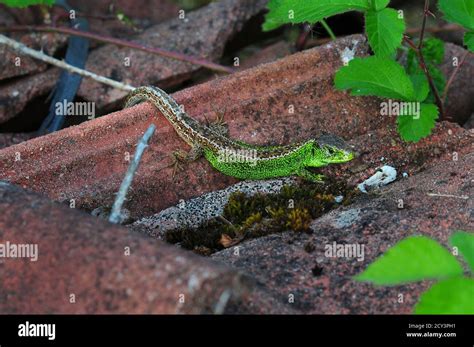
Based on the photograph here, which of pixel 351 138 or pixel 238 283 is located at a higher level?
pixel 351 138

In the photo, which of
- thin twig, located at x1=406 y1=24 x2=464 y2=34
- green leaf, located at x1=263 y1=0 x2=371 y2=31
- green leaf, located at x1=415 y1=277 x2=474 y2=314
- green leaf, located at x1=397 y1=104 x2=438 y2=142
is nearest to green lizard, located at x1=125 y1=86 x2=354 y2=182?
green leaf, located at x1=397 y1=104 x2=438 y2=142

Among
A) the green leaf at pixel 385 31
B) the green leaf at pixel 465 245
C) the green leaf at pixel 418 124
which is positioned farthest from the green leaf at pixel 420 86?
the green leaf at pixel 465 245

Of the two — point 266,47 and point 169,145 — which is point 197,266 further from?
point 266,47

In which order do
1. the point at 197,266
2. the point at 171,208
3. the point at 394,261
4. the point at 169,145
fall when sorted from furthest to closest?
the point at 169,145 < the point at 171,208 < the point at 197,266 < the point at 394,261

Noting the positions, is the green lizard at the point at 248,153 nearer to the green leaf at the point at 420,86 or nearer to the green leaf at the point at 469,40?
the green leaf at the point at 420,86

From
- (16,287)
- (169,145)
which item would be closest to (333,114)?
(169,145)

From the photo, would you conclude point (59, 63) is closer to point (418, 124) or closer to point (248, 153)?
point (248, 153)
